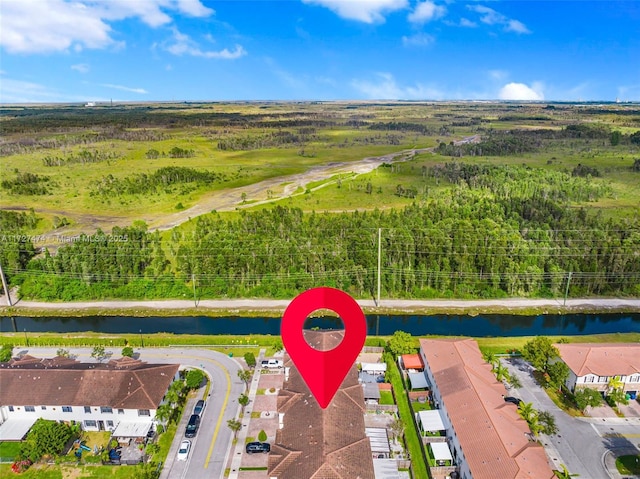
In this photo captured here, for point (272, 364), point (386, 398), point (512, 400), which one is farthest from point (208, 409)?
point (512, 400)

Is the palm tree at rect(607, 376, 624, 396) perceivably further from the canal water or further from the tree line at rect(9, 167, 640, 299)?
the tree line at rect(9, 167, 640, 299)

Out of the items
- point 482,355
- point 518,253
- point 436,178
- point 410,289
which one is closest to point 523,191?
point 436,178

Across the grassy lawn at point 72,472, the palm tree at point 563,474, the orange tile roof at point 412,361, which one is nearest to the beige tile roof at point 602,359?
the palm tree at point 563,474

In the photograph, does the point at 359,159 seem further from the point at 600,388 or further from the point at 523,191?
the point at 600,388

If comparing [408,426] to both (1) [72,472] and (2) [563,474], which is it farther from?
(1) [72,472]

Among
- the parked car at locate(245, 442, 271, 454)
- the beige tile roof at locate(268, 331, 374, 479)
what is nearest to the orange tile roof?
the beige tile roof at locate(268, 331, 374, 479)
